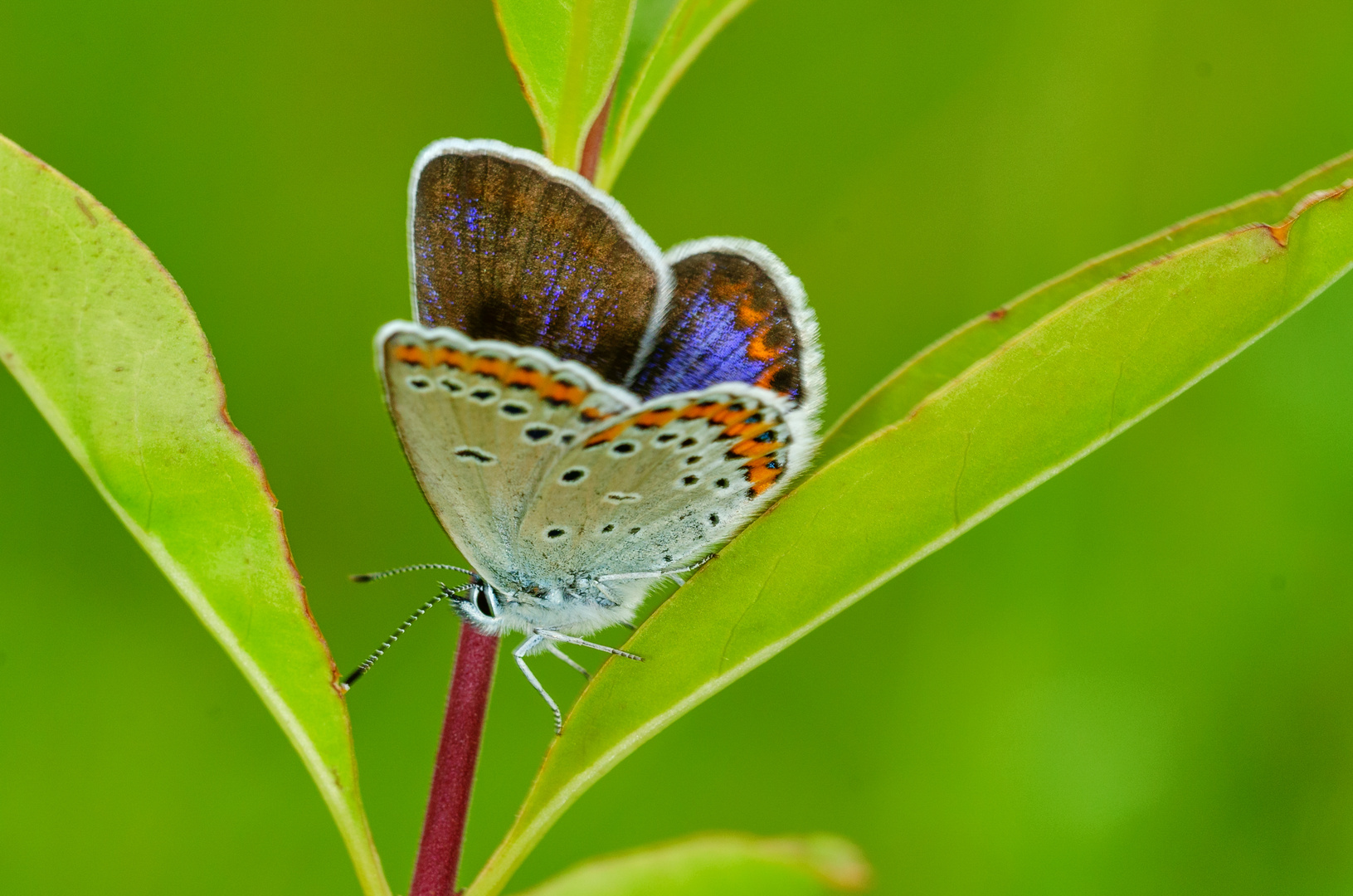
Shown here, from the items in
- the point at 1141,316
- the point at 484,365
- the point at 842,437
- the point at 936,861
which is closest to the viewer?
the point at 1141,316

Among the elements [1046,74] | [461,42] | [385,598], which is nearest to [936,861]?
[385,598]

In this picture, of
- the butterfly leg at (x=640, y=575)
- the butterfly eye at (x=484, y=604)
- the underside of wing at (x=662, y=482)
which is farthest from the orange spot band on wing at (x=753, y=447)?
the butterfly eye at (x=484, y=604)

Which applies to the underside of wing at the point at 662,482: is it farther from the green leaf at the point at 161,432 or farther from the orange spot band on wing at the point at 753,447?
the green leaf at the point at 161,432

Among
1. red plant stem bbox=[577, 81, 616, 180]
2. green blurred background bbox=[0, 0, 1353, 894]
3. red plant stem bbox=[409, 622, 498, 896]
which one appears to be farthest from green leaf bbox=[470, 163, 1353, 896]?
green blurred background bbox=[0, 0, 1353, 894]

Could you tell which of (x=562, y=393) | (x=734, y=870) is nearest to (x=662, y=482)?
(x=562, y=393)

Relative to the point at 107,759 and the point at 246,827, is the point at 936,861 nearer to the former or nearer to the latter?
the point at 246,827

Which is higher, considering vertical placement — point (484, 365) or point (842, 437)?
point (484, 365)
